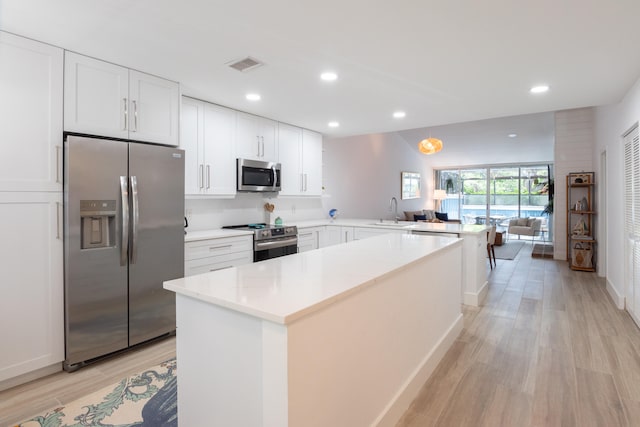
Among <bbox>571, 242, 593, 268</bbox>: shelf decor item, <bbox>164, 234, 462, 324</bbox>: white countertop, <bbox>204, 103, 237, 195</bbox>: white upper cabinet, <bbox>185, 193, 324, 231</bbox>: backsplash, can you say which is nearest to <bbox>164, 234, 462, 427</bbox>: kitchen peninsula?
<bbox>164, 234, 462, 324</bbox>: white countertop

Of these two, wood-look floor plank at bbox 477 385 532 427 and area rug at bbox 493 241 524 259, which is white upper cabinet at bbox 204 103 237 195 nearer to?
wood-look floor plank at bbox 477 385 532 427

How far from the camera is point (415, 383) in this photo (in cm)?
214

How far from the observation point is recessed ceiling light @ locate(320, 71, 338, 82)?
2.94 m

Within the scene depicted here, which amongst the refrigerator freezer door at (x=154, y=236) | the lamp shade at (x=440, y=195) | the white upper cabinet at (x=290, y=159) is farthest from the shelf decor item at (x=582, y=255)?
the refrigerator freezer door at (x=154, y=236)

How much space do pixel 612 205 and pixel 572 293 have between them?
1.20 m

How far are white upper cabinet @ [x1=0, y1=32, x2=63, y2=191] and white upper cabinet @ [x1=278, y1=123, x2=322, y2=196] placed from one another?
2.72 m

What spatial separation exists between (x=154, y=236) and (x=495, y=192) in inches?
435

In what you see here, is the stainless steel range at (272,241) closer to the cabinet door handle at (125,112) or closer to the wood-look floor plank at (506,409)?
the cabinet door handle at (125,112)

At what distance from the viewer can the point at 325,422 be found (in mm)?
1349

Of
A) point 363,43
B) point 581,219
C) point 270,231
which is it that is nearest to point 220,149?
point 270,231

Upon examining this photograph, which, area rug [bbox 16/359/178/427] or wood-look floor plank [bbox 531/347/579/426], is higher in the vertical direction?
wood-look floor plank [bbox 531/347/579/426]

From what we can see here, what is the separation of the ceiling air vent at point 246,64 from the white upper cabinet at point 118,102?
2.35 ft

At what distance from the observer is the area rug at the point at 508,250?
7.32 metres

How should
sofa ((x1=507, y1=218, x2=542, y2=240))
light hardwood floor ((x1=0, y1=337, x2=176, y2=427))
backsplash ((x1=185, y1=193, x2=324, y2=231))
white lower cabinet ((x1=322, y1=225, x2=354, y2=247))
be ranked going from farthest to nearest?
1. sofa ((x1=507, y1=218, x2=542, y2=240))
2. white lower cabinet ((x1=322, y1=225, x2=354, y2=247))
3. backsplash ((x1=185, y1=193, x2=324, y2=231))
4. light hardwood floor ((x1=0, y1=337, x2=176, y2=427))
